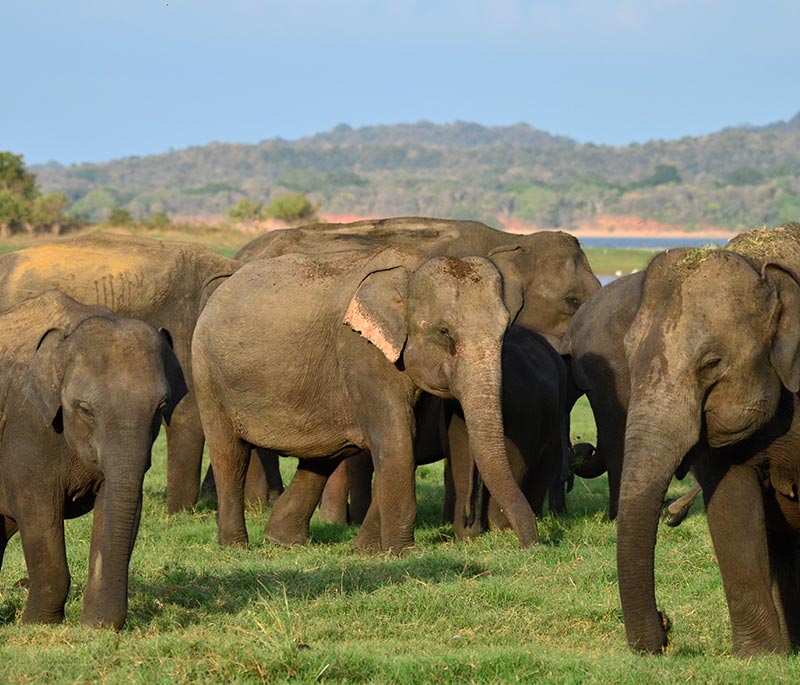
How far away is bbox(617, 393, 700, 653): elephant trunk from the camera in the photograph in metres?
6.04

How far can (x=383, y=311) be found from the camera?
10141 millimetres

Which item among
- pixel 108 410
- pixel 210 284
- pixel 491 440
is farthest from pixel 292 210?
pixel 108 410

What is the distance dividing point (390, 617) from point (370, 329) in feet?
8.87

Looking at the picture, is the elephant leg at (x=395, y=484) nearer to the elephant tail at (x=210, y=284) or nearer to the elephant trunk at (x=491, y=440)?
the elephant trunk at (x=491, y=440)

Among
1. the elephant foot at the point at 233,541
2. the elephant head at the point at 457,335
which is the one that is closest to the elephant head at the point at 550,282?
the elephant head at the point at 457,335

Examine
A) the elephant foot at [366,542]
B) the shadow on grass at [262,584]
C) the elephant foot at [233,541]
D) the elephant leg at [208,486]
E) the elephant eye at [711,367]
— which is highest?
the elephant eye at [711,367]

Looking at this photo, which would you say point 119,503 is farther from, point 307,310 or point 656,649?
point 307,310

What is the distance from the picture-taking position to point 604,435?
1174 cm

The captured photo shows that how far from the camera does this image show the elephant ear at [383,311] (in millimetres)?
10047

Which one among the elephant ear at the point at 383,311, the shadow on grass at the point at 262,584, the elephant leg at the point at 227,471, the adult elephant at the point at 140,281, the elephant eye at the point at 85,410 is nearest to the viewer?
the elephant eye at the point at 85,410

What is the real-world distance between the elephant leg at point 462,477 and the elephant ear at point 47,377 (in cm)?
378

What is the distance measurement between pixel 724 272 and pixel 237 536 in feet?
18.7

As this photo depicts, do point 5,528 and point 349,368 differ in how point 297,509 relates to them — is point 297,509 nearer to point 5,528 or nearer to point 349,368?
point 349,368

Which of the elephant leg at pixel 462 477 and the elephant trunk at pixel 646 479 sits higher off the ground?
the elephant trunk at pixel 646 479
